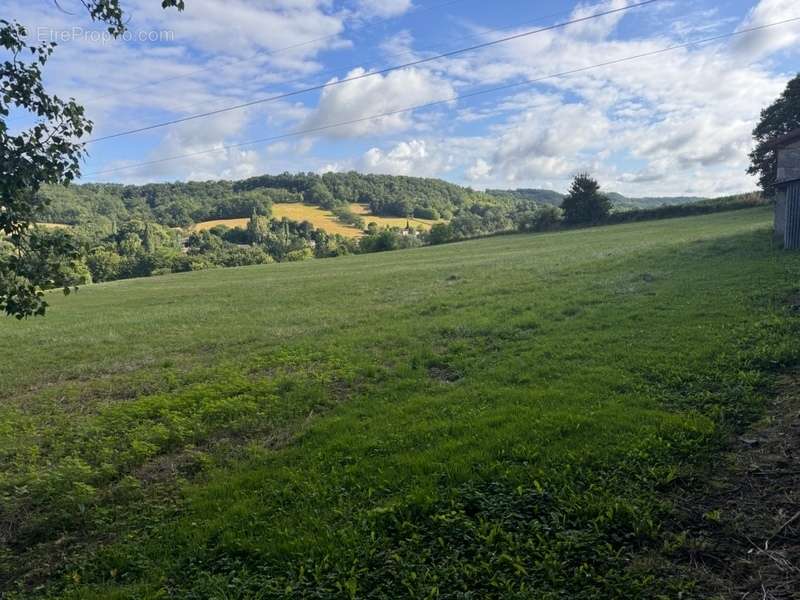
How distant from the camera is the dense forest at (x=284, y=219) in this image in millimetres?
77500

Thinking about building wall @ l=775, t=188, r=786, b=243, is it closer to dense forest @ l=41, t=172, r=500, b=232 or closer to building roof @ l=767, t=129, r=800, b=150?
building roof @ l=767, t=129, r=800, b=150

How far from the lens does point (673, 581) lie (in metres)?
4.32

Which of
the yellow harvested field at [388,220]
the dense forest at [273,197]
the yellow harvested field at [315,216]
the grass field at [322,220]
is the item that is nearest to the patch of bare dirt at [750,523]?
the dense forest at [273,197]

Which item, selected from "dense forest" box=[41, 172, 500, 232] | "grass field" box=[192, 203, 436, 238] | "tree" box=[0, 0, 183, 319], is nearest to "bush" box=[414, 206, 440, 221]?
"dense forest" box=[41, 172, 500, 232]

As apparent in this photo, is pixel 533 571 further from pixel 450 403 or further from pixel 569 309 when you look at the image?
pixel 569 309

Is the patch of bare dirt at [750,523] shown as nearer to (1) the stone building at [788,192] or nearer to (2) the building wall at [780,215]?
(1) the stone building at [788,192]

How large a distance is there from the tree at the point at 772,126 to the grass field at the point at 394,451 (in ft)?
152

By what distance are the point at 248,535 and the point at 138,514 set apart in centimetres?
185

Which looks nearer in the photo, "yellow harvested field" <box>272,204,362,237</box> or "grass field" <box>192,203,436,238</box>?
"grass field" <box>192,203,436,238</box>

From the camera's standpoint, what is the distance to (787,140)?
24.9 m

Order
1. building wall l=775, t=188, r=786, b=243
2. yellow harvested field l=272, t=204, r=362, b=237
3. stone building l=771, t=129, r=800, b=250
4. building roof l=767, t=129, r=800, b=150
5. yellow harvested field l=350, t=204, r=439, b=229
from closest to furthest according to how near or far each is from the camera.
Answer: stone building l=771, t=129, r=800, b=250 < building wall l=775, t=188, r=786, b=243 < building roof l=767, t=129, r=800, b=150 < yellow harvested field l=272, t=204, r=362, b=237 < yellow harvested field l=350, t=204, r=439, b=229

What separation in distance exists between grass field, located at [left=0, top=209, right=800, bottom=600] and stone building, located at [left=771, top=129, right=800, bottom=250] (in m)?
6.54

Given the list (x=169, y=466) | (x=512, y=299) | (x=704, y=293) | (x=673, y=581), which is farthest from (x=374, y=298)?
(x=673, y=581)

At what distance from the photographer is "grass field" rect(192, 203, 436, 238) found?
398ft
